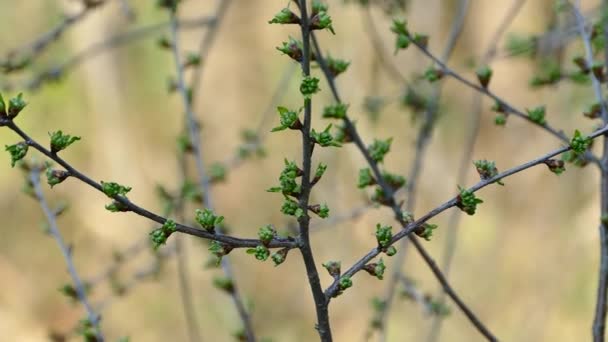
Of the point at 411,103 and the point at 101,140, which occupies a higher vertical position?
the point at 101,140

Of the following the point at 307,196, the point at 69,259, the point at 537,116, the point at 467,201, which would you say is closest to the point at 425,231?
the point at 467,201

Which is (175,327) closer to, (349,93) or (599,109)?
(349,93)

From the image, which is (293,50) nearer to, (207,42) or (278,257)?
(278,257)

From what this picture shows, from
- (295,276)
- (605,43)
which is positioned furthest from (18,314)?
(605,43)

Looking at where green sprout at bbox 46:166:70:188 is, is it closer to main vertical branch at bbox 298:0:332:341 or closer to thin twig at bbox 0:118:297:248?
thin twig at bbox 0:118:297:248

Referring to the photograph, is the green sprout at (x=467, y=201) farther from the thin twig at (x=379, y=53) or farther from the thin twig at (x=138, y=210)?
the thin twig at (x=379, y=53)

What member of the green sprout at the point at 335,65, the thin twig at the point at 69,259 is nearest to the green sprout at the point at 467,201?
the green sprout at the point at 335,65
